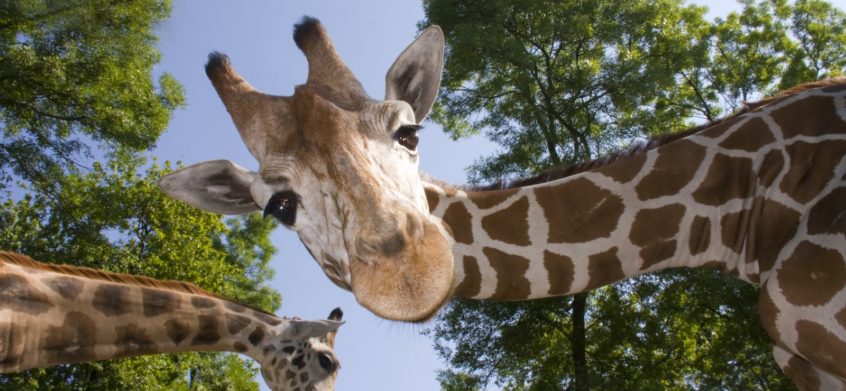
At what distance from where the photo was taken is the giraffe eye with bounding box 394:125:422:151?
228 cm

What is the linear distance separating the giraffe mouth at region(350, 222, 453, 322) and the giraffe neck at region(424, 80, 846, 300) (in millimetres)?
1090

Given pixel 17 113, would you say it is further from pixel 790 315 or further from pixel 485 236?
pixel 790 315

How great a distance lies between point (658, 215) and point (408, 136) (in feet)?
4.47

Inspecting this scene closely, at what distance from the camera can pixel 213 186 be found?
279cm

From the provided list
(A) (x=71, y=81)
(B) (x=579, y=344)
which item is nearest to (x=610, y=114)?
(B) (x=579, y=344)

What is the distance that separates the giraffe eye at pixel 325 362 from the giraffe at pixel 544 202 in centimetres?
315

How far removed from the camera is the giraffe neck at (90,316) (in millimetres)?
3648

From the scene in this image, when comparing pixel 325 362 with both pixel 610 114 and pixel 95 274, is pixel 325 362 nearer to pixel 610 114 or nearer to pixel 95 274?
pixel 95 274

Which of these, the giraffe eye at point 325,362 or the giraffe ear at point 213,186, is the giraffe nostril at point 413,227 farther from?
the giraffe eye at point 325,362

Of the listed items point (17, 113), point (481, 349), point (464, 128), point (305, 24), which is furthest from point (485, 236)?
point (17, 113)

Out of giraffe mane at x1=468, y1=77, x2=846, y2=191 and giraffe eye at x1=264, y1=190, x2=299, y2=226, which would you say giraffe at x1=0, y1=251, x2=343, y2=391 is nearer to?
giraffe eye at x1=264, y1=190, x2=299, y2=226

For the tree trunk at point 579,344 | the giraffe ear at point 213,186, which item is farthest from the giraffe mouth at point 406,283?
the tree trunk at point 579,344

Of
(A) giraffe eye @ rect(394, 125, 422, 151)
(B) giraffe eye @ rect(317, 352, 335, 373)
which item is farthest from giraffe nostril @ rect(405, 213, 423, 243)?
(B) giraffe eye @ rect(317, 352, 335, 373)

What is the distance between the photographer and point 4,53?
12.4 meters
